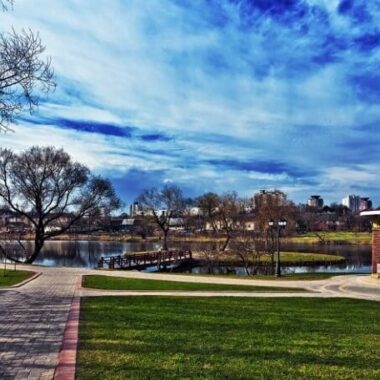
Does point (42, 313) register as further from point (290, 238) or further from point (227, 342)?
point (290, 238)

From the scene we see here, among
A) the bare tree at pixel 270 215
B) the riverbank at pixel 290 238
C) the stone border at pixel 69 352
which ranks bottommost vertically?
the stone border at pixel 69 352

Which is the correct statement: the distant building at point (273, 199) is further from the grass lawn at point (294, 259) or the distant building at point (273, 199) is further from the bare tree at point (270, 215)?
the grass lawn at point (294, 259)

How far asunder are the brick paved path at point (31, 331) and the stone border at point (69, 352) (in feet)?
0.32

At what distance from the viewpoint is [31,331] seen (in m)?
9.70

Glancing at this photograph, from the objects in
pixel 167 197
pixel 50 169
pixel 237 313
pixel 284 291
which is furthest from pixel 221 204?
pixel 237 313

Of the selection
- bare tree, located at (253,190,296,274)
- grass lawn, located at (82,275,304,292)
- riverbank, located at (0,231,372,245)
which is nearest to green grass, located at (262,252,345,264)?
bare tree, located at (253,190,296,274)

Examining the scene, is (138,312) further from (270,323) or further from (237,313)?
(270,323)

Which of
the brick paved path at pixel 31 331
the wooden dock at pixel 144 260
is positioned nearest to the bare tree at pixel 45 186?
the wooden dock at pixel 144 260

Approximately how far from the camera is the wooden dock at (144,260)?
39031 millimetres

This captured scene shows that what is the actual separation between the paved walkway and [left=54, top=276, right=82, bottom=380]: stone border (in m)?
0.10

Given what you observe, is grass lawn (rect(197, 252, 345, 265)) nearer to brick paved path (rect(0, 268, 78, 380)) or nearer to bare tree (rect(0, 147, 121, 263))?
bare tree (rect(0, 147, 121, 263))

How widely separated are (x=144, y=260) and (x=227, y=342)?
3742 centimetres

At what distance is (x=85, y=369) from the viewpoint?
254 inches

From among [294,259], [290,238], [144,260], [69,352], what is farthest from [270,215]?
[290,238]
